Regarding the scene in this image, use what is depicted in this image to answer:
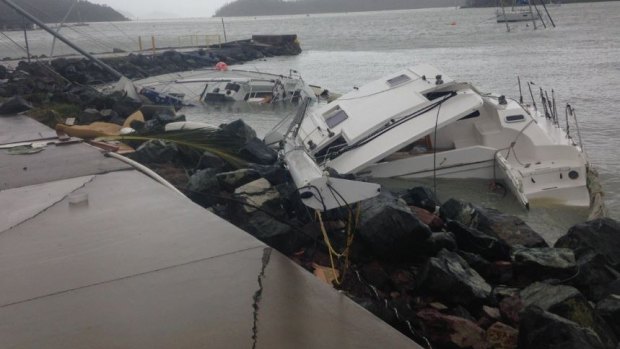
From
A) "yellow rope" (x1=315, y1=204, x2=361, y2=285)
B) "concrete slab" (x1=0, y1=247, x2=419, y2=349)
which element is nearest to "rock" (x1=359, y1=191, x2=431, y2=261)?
"yellow rope" (x1=315, y1=204, x2=361, y2=285)

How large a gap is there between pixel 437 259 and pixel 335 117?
719 cm

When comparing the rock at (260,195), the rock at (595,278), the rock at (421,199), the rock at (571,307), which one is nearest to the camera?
the rock at (571,307)

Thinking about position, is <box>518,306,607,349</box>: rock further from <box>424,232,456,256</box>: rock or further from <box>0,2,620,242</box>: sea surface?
<box>0,2,620,242</box>: sea surface

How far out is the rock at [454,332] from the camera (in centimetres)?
464

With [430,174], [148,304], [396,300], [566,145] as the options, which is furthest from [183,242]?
[566,145]

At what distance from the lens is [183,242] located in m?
4.70

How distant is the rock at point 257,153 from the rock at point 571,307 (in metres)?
5.23

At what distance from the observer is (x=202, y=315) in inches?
139

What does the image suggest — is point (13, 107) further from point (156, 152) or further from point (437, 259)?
point (437, 259)

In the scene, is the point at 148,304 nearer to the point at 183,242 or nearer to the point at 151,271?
the point at 151,271

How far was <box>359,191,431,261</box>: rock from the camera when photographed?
5.93 m

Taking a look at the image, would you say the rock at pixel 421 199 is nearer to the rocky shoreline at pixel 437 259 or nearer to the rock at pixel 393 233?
the rocky shoreline at pixel 437 259

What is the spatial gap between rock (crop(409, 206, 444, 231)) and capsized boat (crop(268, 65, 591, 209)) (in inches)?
110

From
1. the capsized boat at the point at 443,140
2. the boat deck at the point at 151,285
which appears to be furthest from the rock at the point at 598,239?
the boat deck at the point at 151,285
